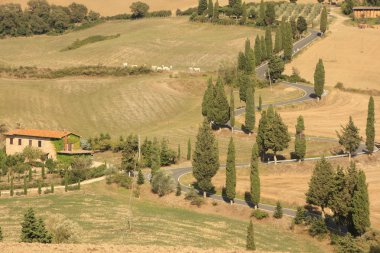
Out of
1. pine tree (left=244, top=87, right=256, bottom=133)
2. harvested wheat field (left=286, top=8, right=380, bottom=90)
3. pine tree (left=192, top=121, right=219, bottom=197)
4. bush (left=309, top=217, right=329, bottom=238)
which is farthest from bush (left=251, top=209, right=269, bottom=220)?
harvested wheat field (left=286, top=8, right=380, bottom=90)

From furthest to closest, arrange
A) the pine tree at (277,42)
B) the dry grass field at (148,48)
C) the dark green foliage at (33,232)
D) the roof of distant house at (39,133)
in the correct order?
the dry grass field at (148,48)
the pine tree at (277,42)
the roof of distant house at (39,133)
the dark green foliage at (33,232)

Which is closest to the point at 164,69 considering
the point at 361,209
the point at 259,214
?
the point at 259,214

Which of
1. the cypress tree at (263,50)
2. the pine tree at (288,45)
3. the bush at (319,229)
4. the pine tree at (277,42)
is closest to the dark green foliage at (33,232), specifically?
the bush at (319,229)

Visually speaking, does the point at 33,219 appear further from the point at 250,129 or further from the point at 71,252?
the point at 250,129

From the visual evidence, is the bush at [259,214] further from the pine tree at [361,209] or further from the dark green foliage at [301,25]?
the dark green foliage at [301,25]

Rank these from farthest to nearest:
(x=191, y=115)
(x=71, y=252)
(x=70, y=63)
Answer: (x=70, y=63), (x=191, y=115), (x=71, y=252)

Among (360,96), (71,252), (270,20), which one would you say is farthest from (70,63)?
(71,252)
